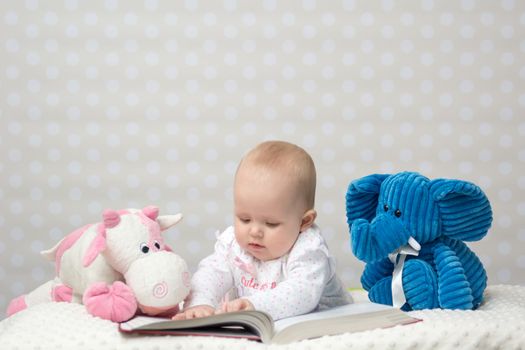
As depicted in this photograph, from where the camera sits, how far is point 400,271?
1710 millimetres

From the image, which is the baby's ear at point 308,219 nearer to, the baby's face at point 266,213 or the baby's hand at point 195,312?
the baby's face at point 266,213

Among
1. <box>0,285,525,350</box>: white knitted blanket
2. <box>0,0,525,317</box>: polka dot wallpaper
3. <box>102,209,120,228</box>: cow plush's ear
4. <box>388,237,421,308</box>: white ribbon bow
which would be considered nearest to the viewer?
<box>0,285,525,350</box>: white knitted blanket

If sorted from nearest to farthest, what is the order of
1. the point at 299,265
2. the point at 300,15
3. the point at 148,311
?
1. the point at 148,311
2. the point at 299,265
3. the point at 300,15

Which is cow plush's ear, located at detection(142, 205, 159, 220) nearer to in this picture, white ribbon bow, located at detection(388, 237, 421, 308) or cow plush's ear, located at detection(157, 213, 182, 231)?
cow plush's ear, located at detection(157, 213, 182, 231)

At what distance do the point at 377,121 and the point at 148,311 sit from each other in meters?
1.33

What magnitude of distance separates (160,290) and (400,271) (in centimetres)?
55

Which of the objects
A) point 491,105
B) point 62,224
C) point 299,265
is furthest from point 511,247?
point 62,224

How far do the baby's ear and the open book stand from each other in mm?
251

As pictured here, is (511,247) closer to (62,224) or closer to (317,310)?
(317,310)

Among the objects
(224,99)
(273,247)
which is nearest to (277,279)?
(273,247)

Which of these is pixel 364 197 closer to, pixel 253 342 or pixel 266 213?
pixel 266 213

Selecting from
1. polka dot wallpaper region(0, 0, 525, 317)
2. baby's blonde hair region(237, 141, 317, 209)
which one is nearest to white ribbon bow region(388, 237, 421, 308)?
baby's blonde hair region(237, 141, 317, 209)

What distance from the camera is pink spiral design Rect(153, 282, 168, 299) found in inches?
58.7

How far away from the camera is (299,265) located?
1.62 metres
